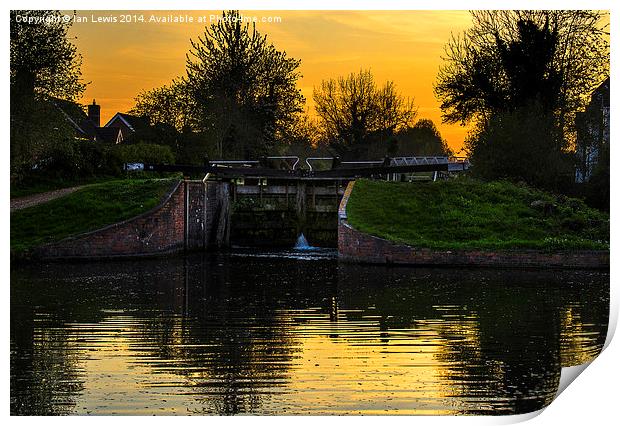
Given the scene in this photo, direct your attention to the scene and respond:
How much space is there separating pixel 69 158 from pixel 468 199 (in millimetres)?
9676

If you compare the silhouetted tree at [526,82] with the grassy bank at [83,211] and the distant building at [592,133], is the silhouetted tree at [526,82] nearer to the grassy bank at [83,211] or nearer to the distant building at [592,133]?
the distant building at [592,133]

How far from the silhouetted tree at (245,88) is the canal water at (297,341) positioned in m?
8.09

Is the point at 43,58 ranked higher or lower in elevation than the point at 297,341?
higher

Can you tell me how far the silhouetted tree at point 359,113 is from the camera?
2900 cm

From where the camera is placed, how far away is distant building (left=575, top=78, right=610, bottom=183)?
1642cm

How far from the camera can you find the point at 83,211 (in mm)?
23062

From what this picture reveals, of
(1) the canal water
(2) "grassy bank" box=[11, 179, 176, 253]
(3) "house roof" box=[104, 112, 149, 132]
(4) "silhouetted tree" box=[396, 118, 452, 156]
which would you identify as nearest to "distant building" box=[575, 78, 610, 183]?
(1) the canal water

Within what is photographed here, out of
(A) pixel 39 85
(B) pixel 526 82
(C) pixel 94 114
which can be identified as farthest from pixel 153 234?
(B) pixel 526 82

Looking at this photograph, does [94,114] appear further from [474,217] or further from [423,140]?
[423,140]

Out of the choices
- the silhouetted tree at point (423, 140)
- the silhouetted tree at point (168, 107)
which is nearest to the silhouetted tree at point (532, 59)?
the silhouetted tree at point (423, 140)

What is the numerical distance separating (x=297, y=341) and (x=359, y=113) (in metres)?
21.2

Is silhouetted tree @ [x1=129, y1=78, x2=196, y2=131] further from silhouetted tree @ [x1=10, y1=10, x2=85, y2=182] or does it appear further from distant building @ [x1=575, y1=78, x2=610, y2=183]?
distant building @ [x1=575, y1=78, x2=610, y2=183]
